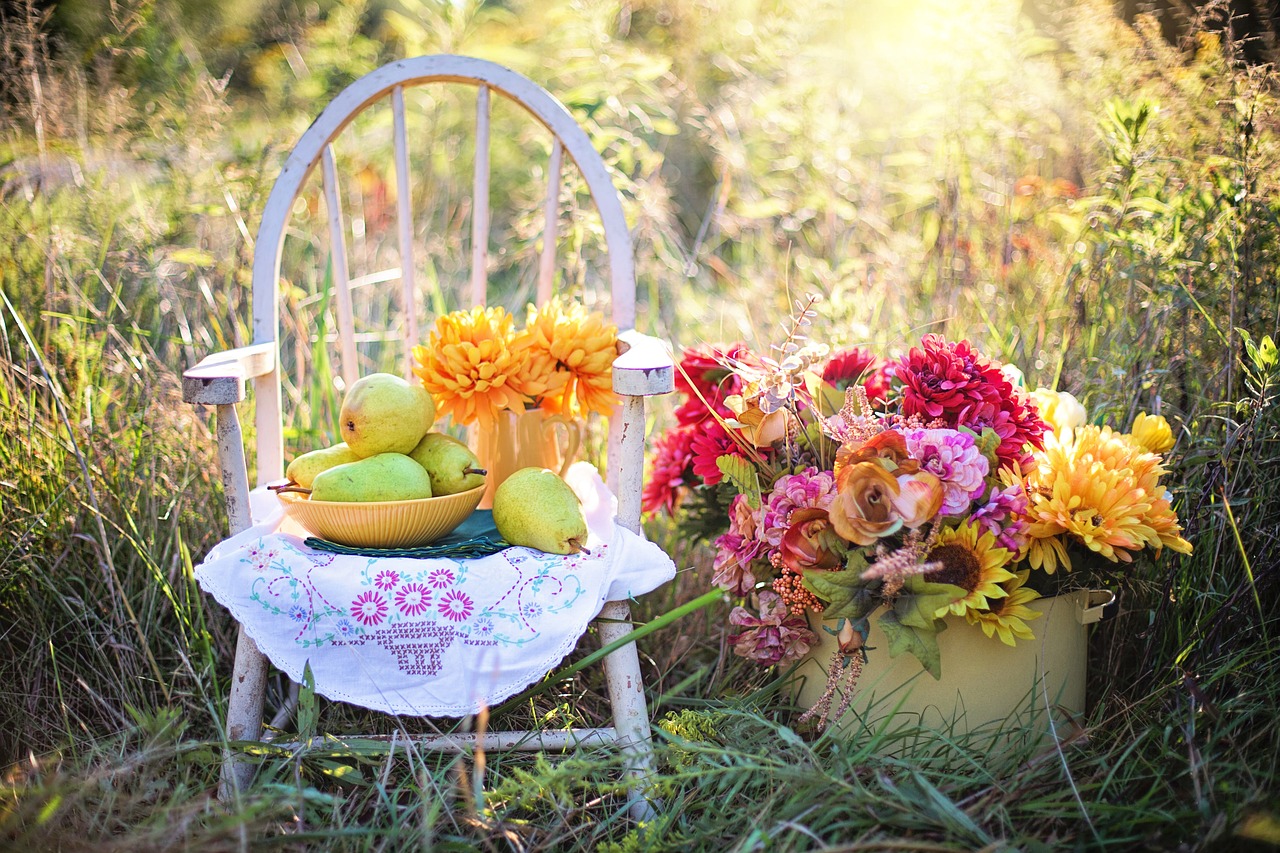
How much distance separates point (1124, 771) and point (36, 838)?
143cm

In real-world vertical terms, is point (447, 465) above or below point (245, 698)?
above

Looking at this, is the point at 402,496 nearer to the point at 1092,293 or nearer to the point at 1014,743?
the point at 1014,743

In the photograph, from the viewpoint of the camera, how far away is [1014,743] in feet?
3.87

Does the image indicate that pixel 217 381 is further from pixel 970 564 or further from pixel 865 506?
pixel 970 564

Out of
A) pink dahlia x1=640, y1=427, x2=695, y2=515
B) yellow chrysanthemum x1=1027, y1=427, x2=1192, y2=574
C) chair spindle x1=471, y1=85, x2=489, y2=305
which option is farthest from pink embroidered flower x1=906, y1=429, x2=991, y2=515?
chair spindle x1=471, y1=85, x2=489, y2=305

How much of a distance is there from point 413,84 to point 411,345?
502 millimetres

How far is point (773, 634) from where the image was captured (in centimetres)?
129

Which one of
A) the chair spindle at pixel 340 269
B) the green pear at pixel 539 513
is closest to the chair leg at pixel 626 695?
the green pear at pixel 539 513

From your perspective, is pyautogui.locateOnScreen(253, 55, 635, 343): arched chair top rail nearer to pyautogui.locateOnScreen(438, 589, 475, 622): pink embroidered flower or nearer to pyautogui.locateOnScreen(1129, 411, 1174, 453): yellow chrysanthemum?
pyautogui.locateOnScreen(438, 589, 475, 622): pink embroidered flower

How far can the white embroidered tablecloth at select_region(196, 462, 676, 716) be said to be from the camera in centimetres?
117

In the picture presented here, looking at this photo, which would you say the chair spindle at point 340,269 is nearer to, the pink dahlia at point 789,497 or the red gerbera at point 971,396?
the pink dahlia at point 789,497

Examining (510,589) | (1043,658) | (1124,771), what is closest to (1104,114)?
(1043,658)

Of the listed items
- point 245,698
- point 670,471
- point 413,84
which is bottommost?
point 245,698

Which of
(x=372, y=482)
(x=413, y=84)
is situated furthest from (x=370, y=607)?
(x=413, y=84)
